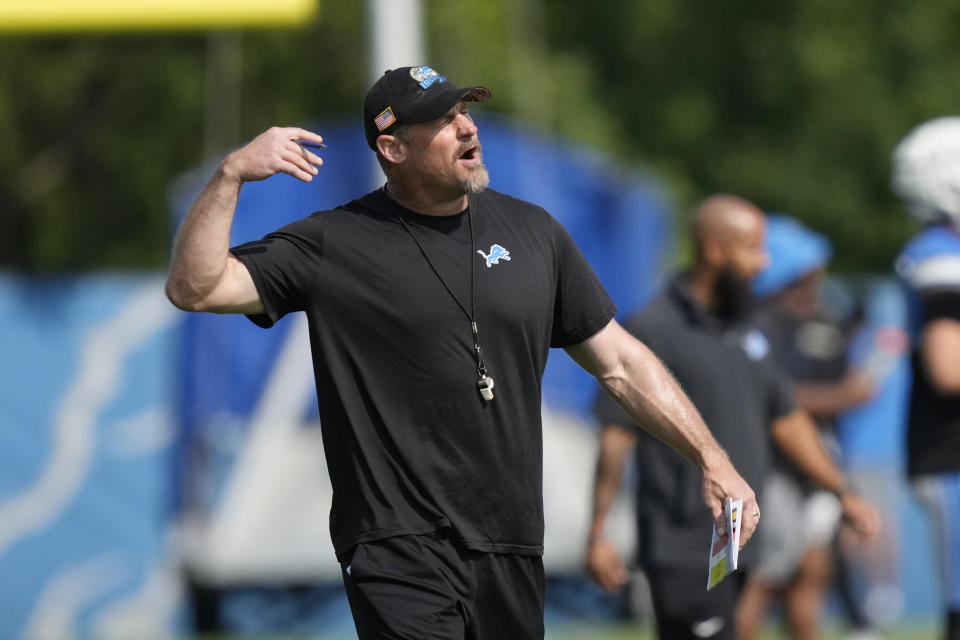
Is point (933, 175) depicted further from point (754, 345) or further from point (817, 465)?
point (817, 465)

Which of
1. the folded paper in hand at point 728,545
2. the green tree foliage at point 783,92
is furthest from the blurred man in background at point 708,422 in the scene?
the green tree foliage at point 783,92

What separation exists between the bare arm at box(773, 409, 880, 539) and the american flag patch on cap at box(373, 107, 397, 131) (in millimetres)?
2863

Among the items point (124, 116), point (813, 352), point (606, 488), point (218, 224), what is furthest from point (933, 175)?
point (124, 116)

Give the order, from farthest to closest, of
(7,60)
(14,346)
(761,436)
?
(7,60), (14,346), (761,436)

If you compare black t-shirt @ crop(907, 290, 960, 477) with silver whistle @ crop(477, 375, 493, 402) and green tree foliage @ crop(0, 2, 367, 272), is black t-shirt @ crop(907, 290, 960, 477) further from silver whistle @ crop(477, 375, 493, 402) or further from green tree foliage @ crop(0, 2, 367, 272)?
green tree foliage @ crop(0, 2, 367, 272)

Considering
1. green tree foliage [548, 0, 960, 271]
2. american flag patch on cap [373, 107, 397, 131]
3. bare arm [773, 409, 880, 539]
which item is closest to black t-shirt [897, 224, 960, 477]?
bare arm [773, 409, 880, 539]

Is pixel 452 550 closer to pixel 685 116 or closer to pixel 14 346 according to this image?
pixel 14 346

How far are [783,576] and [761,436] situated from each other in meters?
2.82

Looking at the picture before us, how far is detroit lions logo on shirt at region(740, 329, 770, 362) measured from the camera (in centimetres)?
658

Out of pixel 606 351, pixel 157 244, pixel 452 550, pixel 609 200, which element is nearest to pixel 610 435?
pixel 606 351

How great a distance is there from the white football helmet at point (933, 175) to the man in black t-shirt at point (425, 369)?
79.5 inches

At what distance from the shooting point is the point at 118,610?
12.3 m

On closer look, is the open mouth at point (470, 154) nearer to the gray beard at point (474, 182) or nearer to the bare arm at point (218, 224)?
the gray beard at point (474, 182)

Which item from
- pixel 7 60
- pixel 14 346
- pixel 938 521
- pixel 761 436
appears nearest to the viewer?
pixel 938 521
